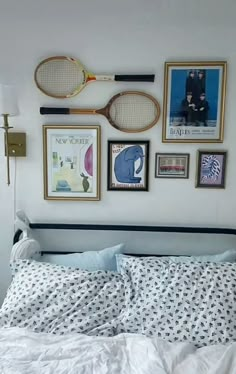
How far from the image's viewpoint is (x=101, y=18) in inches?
74.0

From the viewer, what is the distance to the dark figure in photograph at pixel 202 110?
6.16 feet

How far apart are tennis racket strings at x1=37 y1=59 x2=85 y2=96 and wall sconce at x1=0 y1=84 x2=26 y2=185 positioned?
0.63 ft

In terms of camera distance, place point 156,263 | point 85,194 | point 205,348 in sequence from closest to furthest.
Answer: point 205,348 < point 156,263 < point 85,194

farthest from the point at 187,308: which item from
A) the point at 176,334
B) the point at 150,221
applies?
the point at 150,221

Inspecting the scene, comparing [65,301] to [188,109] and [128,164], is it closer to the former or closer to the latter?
[128,164]

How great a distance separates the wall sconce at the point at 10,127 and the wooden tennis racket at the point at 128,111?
0.56ft

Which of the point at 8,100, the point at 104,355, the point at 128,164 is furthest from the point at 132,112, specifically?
the point at 104,355

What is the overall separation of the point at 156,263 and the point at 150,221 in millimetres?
323

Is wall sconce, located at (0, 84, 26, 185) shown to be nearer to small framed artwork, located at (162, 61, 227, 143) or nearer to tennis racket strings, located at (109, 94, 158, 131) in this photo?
tennis racket strings, located at (109, 94, 158, 131)

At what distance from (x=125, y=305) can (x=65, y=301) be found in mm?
266

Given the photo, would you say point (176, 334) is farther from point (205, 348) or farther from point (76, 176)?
point (76, 176)

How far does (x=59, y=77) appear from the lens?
6.31 ft

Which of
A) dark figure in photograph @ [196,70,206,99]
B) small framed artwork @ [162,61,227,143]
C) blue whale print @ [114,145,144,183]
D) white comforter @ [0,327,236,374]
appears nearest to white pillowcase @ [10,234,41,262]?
white comforter @ [0,327,236,374]

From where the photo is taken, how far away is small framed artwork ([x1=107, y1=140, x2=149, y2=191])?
195cm
